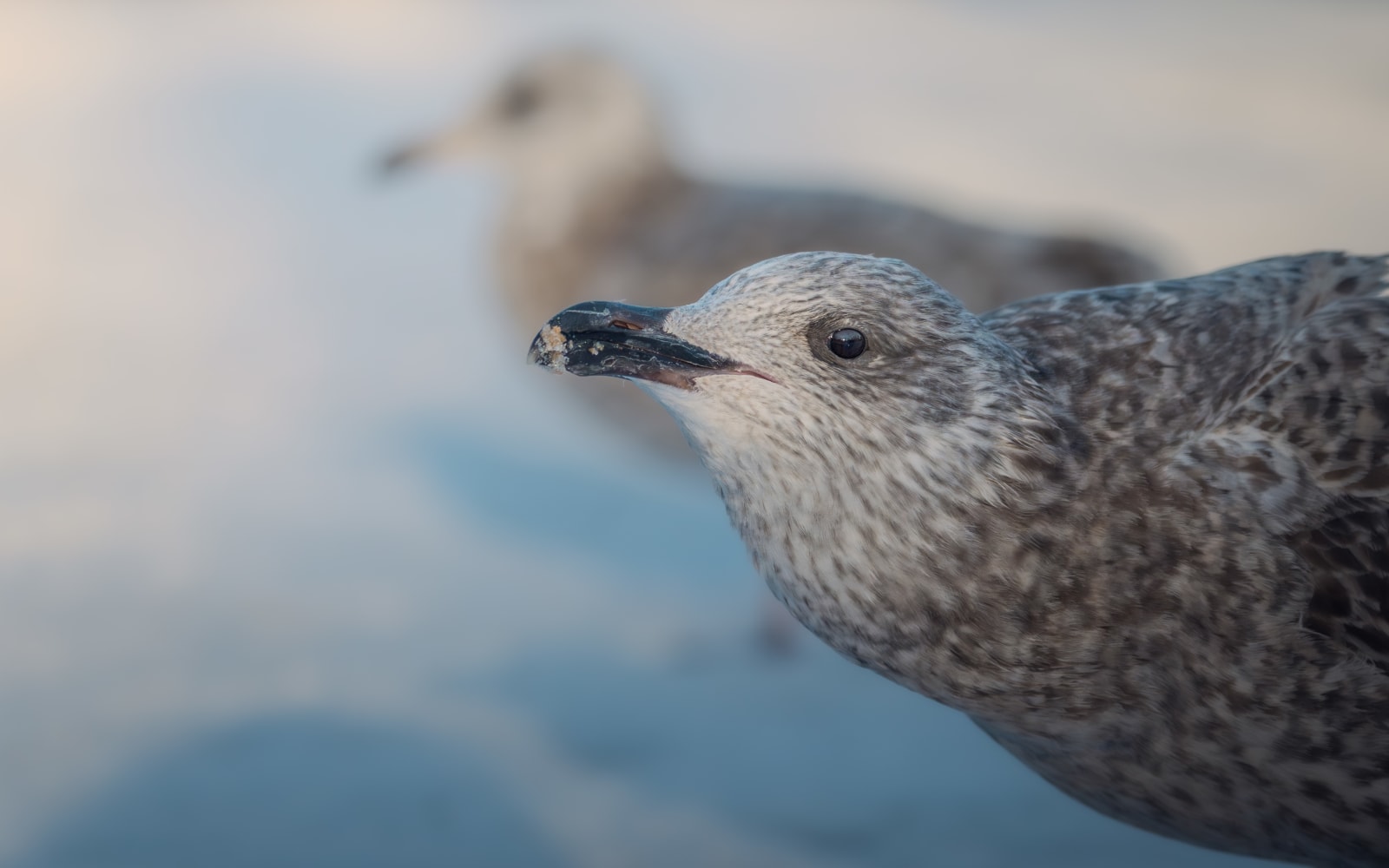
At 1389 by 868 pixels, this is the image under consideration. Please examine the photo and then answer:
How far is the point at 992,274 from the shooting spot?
354 cm

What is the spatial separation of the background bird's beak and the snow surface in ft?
1.01

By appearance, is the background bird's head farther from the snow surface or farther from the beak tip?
the beak tip

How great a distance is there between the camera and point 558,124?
15.0 feet

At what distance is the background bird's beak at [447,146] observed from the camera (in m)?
4.64

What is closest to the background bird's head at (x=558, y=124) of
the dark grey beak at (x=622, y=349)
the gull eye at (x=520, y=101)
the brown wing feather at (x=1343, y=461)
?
the gull eye at (x=520, y=101)

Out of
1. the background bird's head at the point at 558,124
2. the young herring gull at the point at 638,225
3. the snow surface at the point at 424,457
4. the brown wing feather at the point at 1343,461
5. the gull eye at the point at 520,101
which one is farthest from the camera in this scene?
the gull eye at the point at 520,101

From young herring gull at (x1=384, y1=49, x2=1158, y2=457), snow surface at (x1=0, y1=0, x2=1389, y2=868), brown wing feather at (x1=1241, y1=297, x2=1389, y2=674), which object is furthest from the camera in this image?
young herring gull at (x1=384, y1=49, x2=1158, y2=457)

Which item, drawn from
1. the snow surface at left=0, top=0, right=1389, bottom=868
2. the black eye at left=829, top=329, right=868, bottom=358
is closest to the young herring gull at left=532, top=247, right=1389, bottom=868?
the black eye at left=829, top=329, right=868, bottom=358

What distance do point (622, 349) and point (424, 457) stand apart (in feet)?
9.54

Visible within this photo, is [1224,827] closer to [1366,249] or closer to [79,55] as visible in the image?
[1366,249]

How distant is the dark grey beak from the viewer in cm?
163

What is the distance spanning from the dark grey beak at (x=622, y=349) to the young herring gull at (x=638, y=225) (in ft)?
6.40

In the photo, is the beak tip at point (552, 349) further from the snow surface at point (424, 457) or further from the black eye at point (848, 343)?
the snow surface at point (424, 457)

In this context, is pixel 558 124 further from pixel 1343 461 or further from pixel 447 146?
pixel 1343 461
